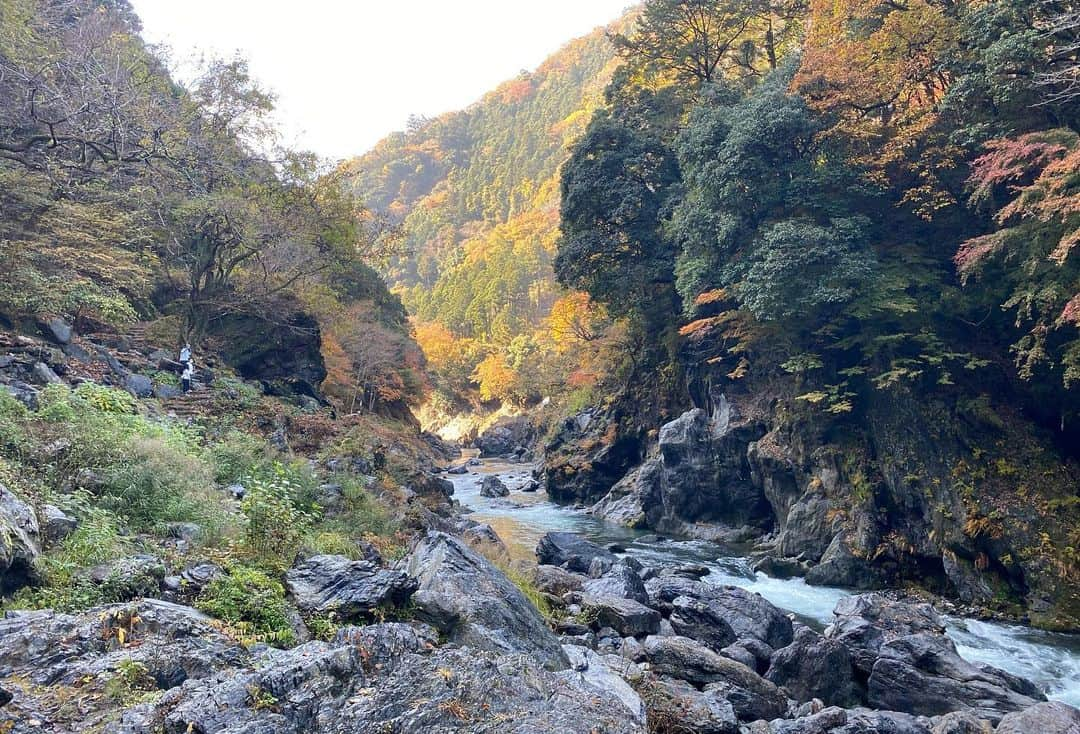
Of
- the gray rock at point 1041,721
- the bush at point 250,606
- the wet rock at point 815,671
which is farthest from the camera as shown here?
the wet rock at point 815,671

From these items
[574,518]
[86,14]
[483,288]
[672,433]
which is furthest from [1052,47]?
[483,288]

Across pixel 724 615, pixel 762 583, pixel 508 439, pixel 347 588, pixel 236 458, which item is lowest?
pixel 508 439

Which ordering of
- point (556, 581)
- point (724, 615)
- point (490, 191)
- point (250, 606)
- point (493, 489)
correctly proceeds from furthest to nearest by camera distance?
1. point (490, 191)
2. point (493, 489)
3. point (556, 581)
4. point (724, 615)
5. point (250, 606)

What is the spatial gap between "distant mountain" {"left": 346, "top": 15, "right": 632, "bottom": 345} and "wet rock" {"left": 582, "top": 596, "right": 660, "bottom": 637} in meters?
56.7

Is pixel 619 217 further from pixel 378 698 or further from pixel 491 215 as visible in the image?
pixel 491 215

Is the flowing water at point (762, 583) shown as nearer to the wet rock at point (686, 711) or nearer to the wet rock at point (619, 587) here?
the wet rock at point (619, 587)

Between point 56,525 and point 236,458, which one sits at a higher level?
point 56,525

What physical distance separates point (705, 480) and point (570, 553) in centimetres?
706

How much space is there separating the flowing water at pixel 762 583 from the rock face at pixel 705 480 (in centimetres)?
127

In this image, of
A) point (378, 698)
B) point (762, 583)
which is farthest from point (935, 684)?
point (378, 698)

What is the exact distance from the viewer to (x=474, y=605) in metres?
6.11

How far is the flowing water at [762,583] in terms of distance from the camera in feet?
33.9

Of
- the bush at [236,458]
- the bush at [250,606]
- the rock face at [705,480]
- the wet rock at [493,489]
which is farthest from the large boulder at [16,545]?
the wet rock at [493,489]

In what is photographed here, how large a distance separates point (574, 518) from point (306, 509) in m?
14.8
